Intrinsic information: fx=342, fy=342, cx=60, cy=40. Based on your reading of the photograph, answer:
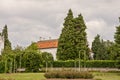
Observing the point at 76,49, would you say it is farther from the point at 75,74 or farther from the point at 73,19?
the point at 75,74

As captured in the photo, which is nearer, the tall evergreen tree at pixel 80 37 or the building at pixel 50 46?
the tall evergreen tree at pixel 80 37

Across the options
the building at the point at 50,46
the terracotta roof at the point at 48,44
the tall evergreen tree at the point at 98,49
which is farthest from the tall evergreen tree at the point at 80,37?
the terracotta roof at the point at 48,44

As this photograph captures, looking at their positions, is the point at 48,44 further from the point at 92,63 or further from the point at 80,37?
the point at 92,63

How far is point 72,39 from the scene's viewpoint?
75.7 m

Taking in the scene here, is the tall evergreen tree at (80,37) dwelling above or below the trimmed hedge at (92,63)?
above

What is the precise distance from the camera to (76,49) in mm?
74125

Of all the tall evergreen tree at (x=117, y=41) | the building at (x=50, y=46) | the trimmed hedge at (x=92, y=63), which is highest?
the building at (x=50, y=46)

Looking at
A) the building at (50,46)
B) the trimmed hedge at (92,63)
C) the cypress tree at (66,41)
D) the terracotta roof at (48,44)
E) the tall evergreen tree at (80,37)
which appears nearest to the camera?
the trimmed hedge at (92,63)

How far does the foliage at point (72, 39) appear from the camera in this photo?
243ft

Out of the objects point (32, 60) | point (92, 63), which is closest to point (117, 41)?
point (92, 63)

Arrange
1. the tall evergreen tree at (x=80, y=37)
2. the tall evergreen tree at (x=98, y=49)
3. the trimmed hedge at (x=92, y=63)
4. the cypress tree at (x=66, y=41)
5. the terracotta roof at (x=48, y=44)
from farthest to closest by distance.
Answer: the terracotta roof at (x=48, y=44) → the tall evergreen tree at (x=98, y=49) → the cypress tree at (x=66, y=41) → the tall evergreen tree at (x=80, y=37) → the trimmed hedge at (x=92, y=63)

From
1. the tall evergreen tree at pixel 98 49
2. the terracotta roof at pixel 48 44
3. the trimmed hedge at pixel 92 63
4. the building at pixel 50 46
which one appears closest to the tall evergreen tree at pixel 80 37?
the trimmed hedge at pixel 92 63

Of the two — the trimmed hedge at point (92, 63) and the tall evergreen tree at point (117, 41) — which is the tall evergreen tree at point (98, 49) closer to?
the trimmed hedge at point (92, 63)

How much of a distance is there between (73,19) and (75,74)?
4248cm
